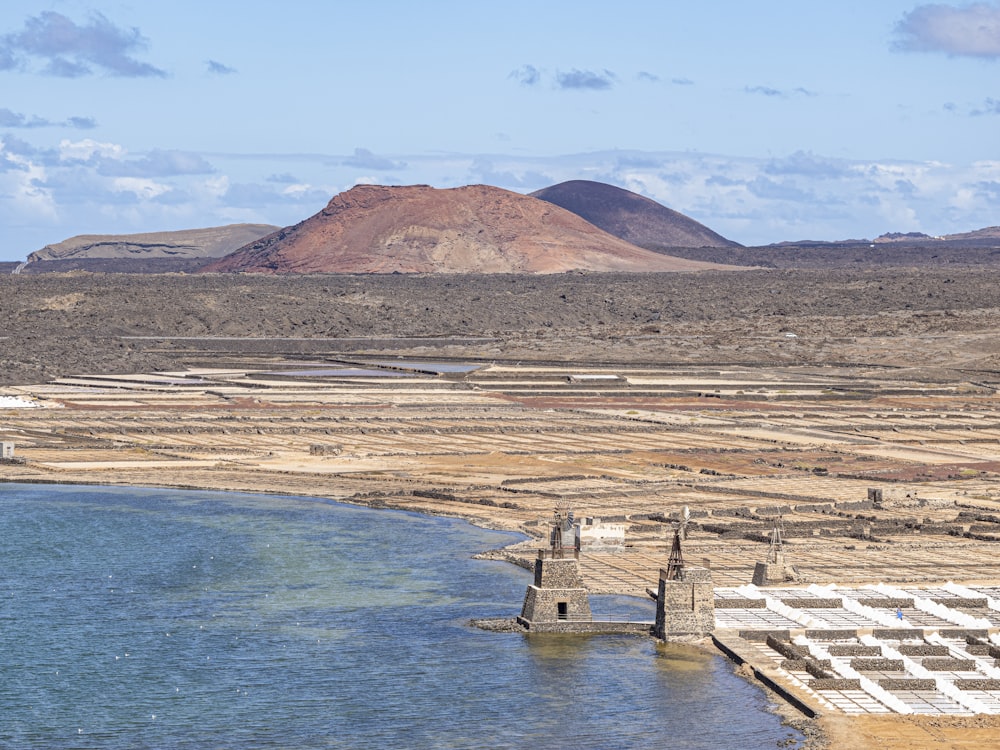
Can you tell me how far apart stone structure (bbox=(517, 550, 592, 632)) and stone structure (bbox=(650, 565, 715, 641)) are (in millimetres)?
2777

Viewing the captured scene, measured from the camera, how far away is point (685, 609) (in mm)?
51188

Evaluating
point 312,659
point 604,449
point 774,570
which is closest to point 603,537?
point 774,570

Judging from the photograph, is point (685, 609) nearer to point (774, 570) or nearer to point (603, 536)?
point (774, 570)

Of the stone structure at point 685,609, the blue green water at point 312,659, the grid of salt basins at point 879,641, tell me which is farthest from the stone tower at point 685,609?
the grid of salt basins at point 879,641

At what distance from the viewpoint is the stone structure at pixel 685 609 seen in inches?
2014

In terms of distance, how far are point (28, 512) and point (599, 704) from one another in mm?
42047

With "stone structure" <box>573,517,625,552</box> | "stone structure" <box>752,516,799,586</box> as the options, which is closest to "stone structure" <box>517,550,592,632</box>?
"stone structure" <box>752,516,799,586</box>

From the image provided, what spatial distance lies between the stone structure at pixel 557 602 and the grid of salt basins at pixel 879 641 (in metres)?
4.63

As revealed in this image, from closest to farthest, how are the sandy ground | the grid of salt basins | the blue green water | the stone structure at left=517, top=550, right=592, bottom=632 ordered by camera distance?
the blue green water, the grid of salt basins, the stone structure at left=517, top=550, right=592, bottom=632, the sandy ground

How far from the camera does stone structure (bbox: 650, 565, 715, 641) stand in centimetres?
5116

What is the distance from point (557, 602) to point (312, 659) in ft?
26.5

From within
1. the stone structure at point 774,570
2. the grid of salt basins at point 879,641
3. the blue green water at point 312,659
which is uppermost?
the stone structure at point 774,570

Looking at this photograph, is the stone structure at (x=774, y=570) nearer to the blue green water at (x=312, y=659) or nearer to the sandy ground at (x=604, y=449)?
the sandy ground at (x=604, y=449)

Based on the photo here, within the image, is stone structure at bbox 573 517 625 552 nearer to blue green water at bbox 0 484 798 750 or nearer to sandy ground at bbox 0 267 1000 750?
sandy ground at bbox 0 267 1000 750
